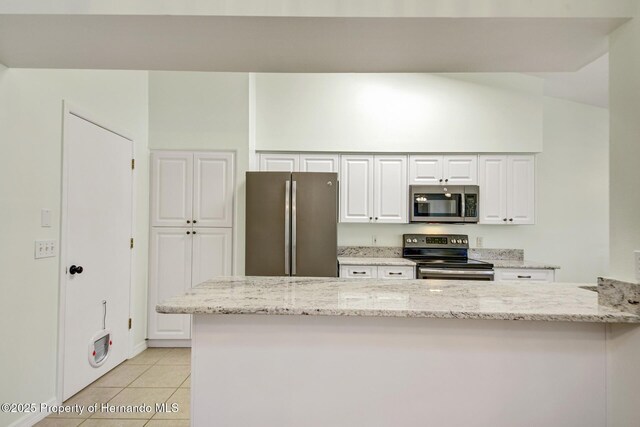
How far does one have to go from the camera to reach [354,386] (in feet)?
4.60

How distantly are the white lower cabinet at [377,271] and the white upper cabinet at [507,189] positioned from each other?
41.7 inches

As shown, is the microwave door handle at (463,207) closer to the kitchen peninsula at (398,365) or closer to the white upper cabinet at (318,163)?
the white upper cabinet at (318,163)

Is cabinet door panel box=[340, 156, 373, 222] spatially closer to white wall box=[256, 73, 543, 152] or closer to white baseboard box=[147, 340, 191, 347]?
white wall box=[256, 73, 543, 152]

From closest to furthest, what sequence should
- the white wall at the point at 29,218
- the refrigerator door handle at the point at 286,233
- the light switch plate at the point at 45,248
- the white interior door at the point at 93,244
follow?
the white wall at the point at 29,218 < the light switch plate at the point at 45,248 < the white interior door at the point at 93,244 < the refrigerator door handle at the point at 286,233

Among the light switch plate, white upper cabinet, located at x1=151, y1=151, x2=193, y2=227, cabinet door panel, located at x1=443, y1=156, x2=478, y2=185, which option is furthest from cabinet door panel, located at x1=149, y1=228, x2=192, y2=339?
cabinet door panel, located at x1=443, y1=156, x2=478, y2=185

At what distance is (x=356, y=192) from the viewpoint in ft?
12.2

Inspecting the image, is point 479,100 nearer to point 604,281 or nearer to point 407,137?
point 407,137

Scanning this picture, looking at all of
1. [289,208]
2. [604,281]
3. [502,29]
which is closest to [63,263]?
[289,208]

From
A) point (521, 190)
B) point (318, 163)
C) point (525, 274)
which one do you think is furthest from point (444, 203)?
point (318, 163)

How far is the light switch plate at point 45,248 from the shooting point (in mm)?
2066

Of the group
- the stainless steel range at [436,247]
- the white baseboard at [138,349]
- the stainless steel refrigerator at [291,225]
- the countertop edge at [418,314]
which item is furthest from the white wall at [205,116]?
the countertop edge at [418,314]

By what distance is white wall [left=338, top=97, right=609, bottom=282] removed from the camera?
397 centimetres

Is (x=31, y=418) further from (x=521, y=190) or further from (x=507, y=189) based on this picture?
(x=521, y=190)

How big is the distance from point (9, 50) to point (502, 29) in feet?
7.55
